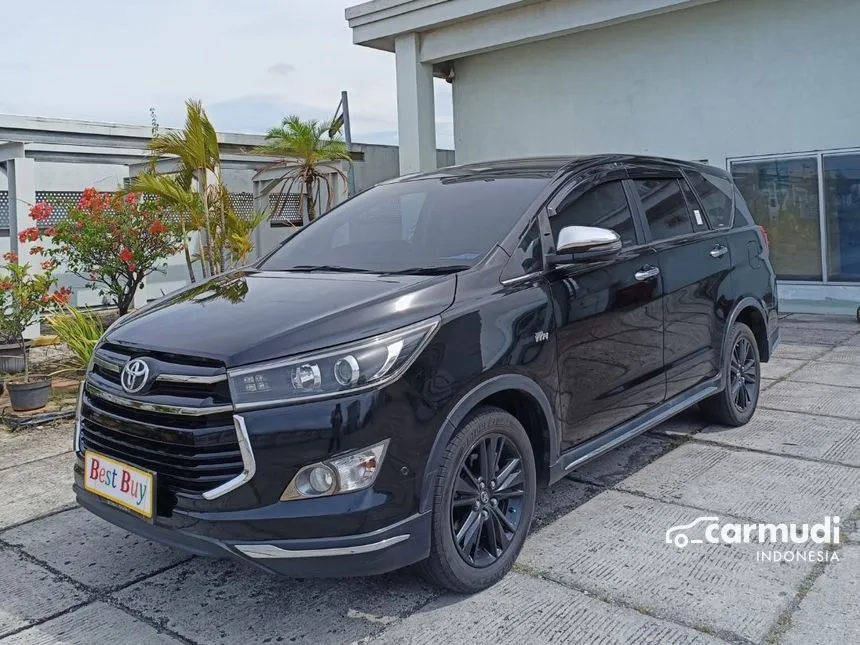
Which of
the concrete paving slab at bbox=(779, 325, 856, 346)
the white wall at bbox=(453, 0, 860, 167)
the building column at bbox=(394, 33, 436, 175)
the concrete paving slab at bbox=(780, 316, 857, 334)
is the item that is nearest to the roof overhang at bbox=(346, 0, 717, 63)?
the building column at bbox=(394, 33, 436, 175)

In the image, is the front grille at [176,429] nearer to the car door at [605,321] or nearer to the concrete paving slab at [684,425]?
the car door at [605,321]

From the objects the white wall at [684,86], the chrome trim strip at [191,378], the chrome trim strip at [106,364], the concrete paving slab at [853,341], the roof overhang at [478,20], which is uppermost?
the roof overhang at [478,20]

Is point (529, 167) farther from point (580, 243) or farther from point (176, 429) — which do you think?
point (176, 429)

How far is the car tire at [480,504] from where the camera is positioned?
285cm

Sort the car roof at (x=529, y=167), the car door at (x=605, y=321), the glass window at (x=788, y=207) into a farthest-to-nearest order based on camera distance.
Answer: the glass window at (x=788, y=207) → the car roof at (x=529, y=167) → the car door at (x=605, y=321)

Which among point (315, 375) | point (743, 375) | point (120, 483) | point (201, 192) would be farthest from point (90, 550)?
point (201, 192)

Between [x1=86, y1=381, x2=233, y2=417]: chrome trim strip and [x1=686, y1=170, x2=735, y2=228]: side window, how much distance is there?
3.53m

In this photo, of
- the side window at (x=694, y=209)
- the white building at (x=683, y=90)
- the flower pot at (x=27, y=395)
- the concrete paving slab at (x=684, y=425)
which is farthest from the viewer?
the white building at (x=683, y=90)

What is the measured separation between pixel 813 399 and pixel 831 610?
330 centimetres

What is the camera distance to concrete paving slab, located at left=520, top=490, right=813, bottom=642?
2.87 metres

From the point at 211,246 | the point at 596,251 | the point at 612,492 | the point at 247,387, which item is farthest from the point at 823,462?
the point at 211,246

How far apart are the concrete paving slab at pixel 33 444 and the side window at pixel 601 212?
3720 millimetres

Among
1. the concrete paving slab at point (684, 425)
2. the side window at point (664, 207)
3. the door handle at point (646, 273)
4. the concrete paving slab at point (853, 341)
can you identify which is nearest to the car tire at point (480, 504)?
the door handle at point (646, 273)

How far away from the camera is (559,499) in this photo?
400 centimetres
